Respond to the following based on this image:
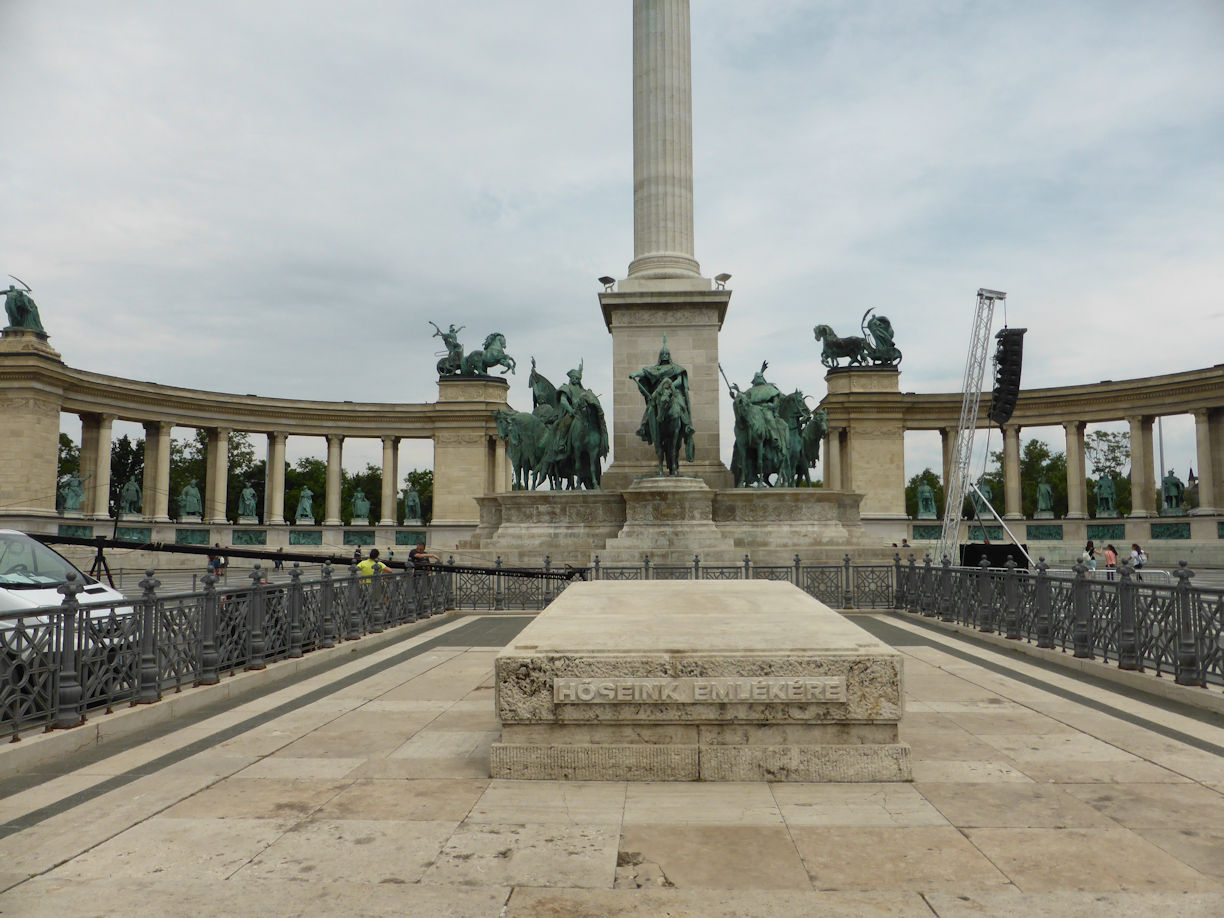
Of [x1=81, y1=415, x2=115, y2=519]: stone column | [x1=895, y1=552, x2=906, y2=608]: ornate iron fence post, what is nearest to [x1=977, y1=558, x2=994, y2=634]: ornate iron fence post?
[x1=895, y1=552, x2=906, y2=608]: ornate iron fence post

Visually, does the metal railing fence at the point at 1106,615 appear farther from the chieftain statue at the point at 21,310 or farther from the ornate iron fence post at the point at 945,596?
the chieftain statue at the point at 21,310

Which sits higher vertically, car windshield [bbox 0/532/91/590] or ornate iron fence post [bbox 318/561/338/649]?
car windshield [bbox 0/532/91/590]

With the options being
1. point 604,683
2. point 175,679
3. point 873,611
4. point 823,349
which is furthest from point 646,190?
point 823,349

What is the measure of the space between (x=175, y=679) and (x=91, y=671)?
1.46 meters

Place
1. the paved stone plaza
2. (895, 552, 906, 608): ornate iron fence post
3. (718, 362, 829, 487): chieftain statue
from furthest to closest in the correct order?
(718, 362, 829, 487): chieftain statue < (895, 552, 906, 608): ornate iron fence post < the paved stone plaza

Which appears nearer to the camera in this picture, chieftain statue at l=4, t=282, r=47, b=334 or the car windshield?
the car windshield

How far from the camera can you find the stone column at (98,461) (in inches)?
2213

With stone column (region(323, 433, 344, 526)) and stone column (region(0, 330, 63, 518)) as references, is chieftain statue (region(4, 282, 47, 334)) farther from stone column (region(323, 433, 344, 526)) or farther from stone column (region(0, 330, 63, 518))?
stone column (region(323, 433, 344, 526))

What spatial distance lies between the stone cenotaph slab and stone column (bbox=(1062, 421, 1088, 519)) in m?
60.5

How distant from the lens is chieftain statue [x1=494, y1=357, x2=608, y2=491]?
99.1 ft

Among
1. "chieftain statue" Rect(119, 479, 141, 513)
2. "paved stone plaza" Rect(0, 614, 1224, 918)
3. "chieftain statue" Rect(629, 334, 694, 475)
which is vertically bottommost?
"paved stone plaza" Rect(0, 614, 1224, 918)

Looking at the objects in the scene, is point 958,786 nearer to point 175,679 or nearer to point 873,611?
point 175,679

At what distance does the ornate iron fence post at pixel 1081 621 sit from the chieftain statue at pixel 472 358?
60574mm

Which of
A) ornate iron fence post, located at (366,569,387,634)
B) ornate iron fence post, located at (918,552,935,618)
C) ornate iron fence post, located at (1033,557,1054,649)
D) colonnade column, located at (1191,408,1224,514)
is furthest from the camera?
colonnade column, located at (1191,408,1224,514)
